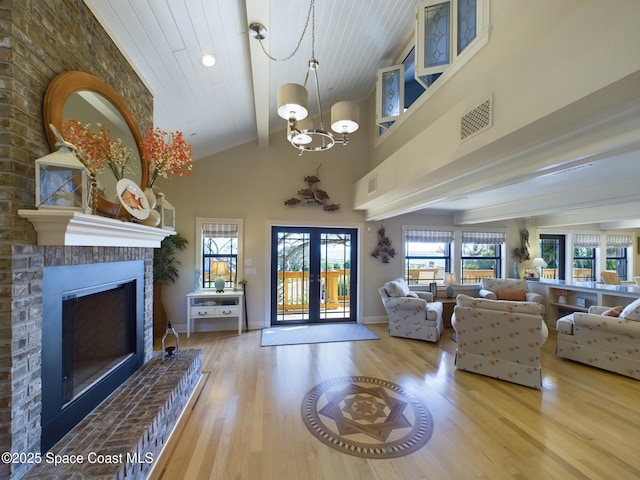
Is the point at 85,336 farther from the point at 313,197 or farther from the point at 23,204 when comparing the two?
the point at 313,197

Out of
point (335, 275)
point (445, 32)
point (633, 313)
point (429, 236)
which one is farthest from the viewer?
point (429, 236)

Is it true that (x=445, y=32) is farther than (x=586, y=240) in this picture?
No

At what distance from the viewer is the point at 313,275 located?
18.3 feet

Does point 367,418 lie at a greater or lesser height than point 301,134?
lesser

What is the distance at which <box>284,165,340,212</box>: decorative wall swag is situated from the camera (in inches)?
209

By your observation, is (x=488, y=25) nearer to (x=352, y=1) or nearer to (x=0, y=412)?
(x=352, y=1)

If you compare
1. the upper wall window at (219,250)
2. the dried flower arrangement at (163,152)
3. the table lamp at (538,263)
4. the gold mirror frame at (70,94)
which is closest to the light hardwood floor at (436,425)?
the upper wall window at (219,250)

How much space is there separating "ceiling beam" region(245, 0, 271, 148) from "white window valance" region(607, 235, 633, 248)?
9.10m

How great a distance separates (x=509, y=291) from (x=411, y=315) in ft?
8.12

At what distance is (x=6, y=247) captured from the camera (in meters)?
1.38

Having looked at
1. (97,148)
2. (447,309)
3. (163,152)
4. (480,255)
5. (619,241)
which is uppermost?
(163,152)

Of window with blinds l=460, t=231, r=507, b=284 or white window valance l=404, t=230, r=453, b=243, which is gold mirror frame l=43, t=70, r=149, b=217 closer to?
white window valance l=404, t=230, r=453, b=243

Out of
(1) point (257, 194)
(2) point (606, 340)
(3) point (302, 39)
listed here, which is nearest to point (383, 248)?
(1) point (257, 194)

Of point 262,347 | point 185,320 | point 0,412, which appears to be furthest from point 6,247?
point 185,320
